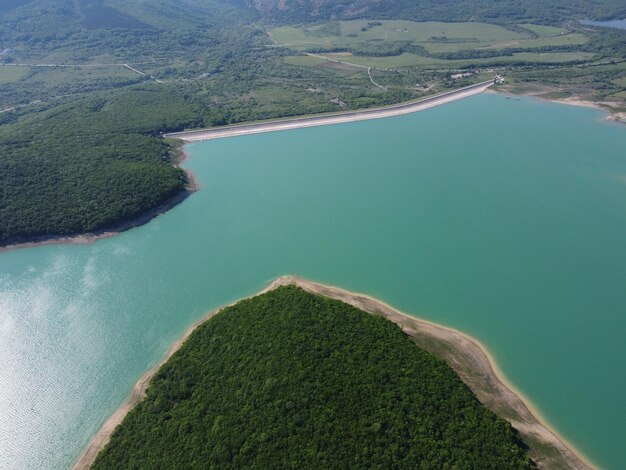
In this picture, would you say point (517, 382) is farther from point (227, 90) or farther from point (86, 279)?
point (227, 90)

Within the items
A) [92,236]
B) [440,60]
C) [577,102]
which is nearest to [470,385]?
[92,236]

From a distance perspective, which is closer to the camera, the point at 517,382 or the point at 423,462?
the point at 423,462

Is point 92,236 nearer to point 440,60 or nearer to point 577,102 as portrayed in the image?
point 577,102

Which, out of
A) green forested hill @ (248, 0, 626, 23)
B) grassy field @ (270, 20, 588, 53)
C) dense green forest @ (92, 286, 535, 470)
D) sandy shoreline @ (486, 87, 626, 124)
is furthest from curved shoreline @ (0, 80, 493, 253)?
green forested hill @ (248, 0, 626, 23)

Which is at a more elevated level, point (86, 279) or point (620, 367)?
point (86, 279)

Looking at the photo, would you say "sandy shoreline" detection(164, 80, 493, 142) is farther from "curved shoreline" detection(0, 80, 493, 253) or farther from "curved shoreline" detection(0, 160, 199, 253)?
"curved shoreline" detection(0, 160, 199, 253)

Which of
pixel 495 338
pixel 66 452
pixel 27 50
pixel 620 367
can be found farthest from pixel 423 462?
pixel 27 50

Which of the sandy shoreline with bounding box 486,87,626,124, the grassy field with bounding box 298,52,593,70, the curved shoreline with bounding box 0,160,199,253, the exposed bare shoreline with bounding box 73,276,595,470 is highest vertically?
Result: the grassy field with bounding box 298,52,593,70
